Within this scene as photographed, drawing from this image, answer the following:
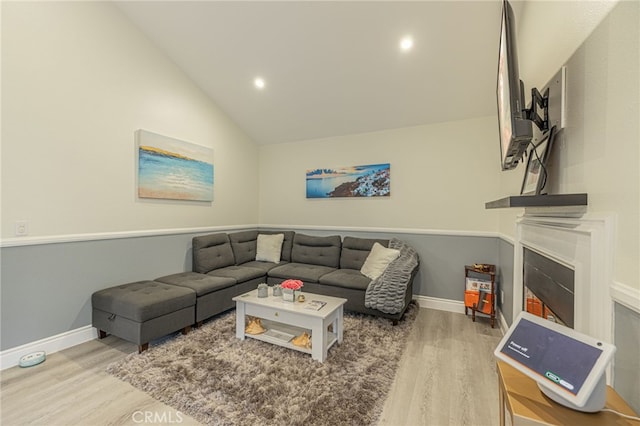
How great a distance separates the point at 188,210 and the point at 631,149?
389 centimetres

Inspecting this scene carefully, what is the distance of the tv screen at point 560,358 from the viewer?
753 millimetres

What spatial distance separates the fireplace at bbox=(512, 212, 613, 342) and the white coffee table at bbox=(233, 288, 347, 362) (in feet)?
4.82

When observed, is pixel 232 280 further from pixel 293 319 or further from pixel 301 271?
pixel 293 319

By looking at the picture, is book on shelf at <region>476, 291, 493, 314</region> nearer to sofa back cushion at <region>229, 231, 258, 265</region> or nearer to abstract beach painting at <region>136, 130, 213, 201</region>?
sofa back cushion at <region>229, 231, 258, 265</region>

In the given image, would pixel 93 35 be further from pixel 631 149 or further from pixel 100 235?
pixel 631 149

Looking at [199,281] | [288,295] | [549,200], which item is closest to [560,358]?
[549,200]

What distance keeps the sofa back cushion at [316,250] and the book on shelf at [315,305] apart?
1.39 m

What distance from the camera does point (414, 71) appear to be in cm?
299

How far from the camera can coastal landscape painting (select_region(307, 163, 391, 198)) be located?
3.94 m

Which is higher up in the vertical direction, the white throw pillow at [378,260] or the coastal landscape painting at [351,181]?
the coastal landscape painting at [351,181]

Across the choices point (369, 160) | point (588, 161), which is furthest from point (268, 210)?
point (588, 161)

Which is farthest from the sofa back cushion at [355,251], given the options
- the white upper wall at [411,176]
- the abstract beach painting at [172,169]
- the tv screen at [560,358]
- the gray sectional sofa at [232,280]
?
the tv screen at [560,358]

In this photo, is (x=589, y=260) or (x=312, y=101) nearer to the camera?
(x=589, y=260)

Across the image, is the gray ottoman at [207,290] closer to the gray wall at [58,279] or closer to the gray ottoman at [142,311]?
the gray ottoman at [142,311]
